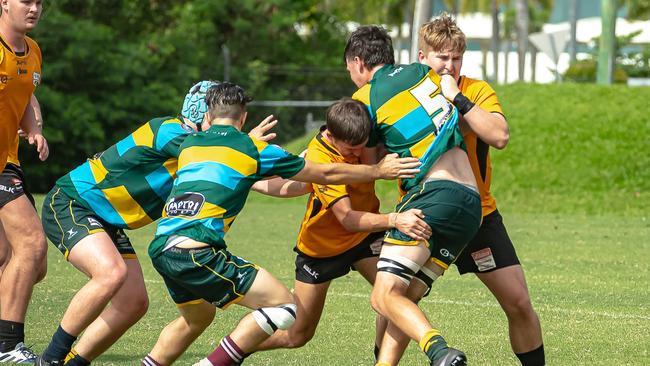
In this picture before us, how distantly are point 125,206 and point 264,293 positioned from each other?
1.25 meters

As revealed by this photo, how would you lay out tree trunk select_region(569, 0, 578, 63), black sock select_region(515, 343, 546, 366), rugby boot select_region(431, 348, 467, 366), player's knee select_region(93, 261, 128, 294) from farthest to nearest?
tree trunk select_region(569, 0, 578, 63), black sock select_region(515, 343, 546, 366), player's knee select_region(93, 261, 128, 294), rugby boot select_region(431, 348, 467, 366)

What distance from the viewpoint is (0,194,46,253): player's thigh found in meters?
7.84

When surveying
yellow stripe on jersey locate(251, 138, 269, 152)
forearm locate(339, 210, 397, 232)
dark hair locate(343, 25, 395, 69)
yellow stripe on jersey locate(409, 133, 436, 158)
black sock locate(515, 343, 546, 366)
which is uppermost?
dark hair locate(343, 25, 395, 69)

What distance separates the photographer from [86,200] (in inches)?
281

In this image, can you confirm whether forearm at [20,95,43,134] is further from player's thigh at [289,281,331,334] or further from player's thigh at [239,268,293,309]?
player's thigh at [239,268,293,309]

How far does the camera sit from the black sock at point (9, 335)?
25.3 feet

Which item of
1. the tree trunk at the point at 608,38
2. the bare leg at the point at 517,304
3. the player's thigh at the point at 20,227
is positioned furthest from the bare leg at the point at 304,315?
the tree trunk at the point at 608,38

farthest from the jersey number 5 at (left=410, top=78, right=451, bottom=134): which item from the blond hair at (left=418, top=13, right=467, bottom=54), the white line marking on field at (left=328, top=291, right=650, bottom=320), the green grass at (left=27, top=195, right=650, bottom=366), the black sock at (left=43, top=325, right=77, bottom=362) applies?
the white line marking on field at (left=328, top=291, right=650, bottom=320)

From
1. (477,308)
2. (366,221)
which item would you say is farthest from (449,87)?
(477,308)

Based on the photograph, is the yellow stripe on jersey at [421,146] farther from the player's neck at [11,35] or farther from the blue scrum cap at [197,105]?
the player's neck at [11,35]

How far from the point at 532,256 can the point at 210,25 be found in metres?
21.3

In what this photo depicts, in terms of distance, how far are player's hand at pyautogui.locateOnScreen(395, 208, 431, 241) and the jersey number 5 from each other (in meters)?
0.49

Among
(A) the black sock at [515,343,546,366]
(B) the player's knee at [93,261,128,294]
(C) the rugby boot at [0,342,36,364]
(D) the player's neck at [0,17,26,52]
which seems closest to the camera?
(B) the player's knee at [93,261,128,294]

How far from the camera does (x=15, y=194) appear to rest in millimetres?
7895
